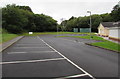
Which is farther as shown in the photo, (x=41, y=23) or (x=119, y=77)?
(x=41, y=23)

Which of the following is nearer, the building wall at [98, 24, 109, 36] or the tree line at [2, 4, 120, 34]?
the building wall at [98, 24, 109, 36]

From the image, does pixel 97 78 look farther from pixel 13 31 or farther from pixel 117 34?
pixel 13 31

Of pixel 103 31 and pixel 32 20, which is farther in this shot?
pixel 32 20

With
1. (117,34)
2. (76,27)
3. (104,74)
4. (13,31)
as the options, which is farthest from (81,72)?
(76,27)

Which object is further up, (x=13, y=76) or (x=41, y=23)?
(x=41, y=23)

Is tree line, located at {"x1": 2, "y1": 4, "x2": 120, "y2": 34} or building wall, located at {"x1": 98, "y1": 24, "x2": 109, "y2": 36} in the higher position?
tree line, located at {"x1": 2, "y1": 4, "x2": 120, "y2": 34}

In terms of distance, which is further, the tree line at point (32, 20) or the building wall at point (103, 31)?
the tree line at point (32, 20)

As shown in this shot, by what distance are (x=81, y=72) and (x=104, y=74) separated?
1029 millimetres

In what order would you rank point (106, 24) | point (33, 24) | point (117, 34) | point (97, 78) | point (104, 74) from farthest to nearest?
point (33, 24) → point (106, 24) → point (117, 34) → point (104, 74) → point (97, 78)

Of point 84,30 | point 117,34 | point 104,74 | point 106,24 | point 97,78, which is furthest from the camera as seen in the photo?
point 84,30

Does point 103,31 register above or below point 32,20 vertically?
below

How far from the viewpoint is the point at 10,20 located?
188ft

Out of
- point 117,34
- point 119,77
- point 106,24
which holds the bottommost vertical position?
point 119,77

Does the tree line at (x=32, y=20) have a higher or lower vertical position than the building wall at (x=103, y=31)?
higher
